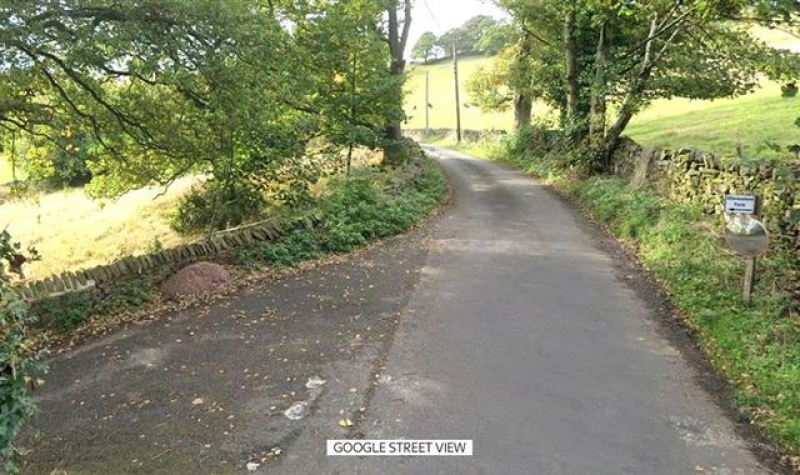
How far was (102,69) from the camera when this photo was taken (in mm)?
8383

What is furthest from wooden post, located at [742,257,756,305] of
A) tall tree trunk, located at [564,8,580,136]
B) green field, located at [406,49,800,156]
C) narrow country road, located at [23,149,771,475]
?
tall tree trunk, located at [564,8,580,136]

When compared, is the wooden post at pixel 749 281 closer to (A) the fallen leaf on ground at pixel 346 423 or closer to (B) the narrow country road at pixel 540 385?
(B) the narrow country road at pixel 540 385

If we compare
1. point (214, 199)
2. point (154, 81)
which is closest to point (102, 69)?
point (154, 81)

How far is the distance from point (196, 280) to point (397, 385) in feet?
15.4

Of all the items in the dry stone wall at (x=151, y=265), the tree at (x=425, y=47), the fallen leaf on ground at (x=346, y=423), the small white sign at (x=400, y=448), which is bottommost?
the small white sign at (x=400, y=448)

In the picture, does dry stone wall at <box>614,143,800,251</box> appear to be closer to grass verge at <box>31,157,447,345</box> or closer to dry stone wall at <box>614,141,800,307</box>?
dry stone wall at <box>614,141,800,307</box>

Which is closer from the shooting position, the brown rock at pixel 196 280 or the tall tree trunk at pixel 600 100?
the brown rock at pixel 196 280

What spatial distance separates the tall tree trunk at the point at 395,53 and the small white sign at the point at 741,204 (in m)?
11.6

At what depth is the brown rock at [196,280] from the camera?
352 inches

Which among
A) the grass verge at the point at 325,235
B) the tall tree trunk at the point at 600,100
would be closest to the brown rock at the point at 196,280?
the grass verge at the point at 325,235

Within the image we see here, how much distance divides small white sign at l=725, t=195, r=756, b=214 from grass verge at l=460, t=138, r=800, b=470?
110cm

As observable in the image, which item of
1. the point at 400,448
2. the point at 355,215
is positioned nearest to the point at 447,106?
the point at 355,215

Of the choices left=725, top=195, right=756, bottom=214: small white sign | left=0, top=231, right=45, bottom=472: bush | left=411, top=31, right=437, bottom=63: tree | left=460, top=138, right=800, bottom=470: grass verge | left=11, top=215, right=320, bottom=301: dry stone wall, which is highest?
left=411, top=31, right=437, bottom=63: tree

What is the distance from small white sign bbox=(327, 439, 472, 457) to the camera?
469 cm
